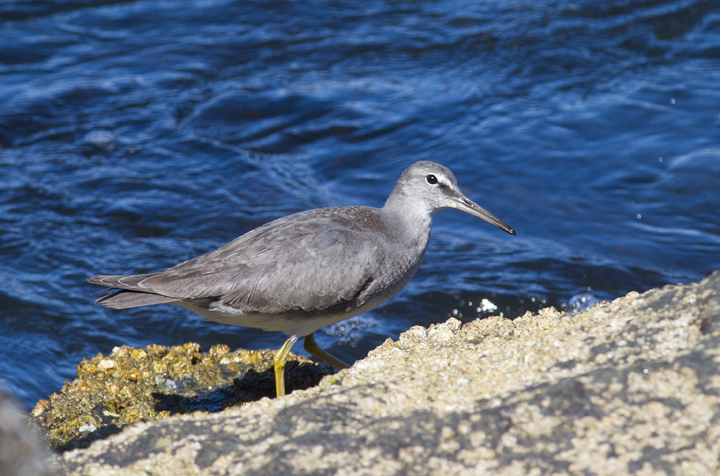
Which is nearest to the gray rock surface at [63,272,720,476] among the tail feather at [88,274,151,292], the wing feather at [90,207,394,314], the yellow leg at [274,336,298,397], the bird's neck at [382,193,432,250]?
the yellow leg at [274,336,298,397]

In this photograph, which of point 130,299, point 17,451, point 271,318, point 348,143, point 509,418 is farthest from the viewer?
point 348,143

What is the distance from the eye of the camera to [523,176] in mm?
8328

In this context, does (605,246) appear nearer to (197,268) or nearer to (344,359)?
(344,359)

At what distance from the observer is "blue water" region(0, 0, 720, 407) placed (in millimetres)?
6543

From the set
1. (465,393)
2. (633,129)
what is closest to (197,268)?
(465,393)

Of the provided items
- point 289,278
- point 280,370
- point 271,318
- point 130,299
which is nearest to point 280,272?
point 289,278

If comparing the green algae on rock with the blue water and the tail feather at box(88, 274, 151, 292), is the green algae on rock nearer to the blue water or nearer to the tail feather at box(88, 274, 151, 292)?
the tail feather at box(88, 274, 151, 292)

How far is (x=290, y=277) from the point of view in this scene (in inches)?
170

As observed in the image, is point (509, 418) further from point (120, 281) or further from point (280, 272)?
point (120, 281)

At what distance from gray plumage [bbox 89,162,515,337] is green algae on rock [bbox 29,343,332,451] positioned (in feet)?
0.91

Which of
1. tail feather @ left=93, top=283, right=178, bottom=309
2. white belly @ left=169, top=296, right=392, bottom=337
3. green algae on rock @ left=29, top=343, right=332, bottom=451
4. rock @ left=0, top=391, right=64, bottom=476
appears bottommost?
green algae on rock @ left=29, top=343, right=332, bottom=451

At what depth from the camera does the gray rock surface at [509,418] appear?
6.78 feet

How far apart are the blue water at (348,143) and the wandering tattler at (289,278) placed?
1.44 m

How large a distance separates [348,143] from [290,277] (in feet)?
17.4
